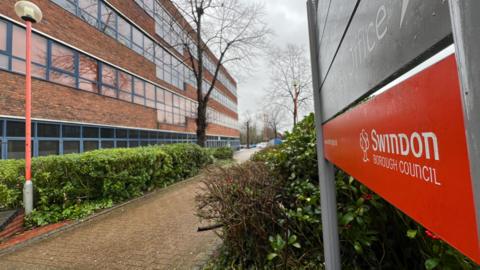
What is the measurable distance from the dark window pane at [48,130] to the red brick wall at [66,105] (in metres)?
0.37

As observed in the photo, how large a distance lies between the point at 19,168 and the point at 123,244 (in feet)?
12.1

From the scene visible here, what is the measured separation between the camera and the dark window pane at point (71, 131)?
10.1 m

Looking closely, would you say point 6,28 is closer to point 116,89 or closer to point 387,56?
point 116,89

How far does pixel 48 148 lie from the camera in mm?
9555

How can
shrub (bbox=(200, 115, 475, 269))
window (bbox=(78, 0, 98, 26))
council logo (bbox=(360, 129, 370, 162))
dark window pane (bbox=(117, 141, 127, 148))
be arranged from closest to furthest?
council logo (bbox=(360, 129, 370, 162)), shrub (bbox=(200, 115, 475, 269)), window (bbox=(78, 0, 98, 26)), dark window pane (bbox=(117, 141, 127, 148))

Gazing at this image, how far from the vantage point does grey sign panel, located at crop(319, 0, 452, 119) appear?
413 mm

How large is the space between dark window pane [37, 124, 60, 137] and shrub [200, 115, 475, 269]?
956 cm

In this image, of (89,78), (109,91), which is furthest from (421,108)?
(109,91)

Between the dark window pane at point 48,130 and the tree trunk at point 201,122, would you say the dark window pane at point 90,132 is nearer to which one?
the dark window pane at point 48,130

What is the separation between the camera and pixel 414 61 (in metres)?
0.49

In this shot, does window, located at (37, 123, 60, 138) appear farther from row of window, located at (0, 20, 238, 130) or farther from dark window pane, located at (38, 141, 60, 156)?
row of window, located at (0, 20, 238, 130)

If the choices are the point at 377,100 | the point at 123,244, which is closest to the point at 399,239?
the point at 377,100

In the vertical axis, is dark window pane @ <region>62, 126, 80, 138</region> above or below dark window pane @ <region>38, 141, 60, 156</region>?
above

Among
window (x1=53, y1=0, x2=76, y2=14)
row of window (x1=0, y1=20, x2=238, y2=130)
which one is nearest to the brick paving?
row of window (x1=0, y1=20, x2=238, y2=130)
